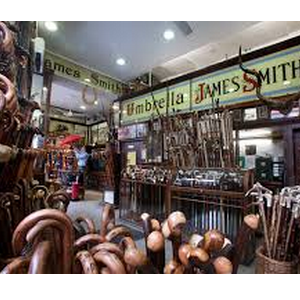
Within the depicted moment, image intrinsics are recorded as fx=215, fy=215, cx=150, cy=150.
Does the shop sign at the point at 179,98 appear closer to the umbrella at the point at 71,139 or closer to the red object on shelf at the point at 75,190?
the umbrella at the point at 71,139

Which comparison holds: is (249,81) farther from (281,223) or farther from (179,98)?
(281,223)

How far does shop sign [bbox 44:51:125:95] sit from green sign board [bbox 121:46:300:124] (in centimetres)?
180

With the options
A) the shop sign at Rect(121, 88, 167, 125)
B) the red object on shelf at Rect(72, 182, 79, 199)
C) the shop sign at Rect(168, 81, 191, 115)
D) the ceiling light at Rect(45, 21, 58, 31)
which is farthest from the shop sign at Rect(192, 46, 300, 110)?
the red object on shelf at Rect(72, 182, 79, 199)

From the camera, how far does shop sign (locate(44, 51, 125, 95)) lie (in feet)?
4.71

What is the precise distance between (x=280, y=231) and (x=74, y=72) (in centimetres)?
161

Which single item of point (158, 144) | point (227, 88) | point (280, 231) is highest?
point (227, 88)

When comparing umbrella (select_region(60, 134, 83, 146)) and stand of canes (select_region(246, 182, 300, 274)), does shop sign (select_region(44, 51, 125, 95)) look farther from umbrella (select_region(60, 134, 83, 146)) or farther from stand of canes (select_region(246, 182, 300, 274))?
umbrella (select_region(60, 134, 83, 146))

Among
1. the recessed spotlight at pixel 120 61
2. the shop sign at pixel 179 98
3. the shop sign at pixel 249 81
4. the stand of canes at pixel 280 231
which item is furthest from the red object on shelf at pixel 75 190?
the stand of canes at pixel 280 231

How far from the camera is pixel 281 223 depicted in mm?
847

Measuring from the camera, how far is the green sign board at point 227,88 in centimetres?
254

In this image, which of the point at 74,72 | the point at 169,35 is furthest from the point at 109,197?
the point at 169,35

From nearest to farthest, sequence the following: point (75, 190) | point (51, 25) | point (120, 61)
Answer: point (51, 25), point (120, 61), point (75, 190)
